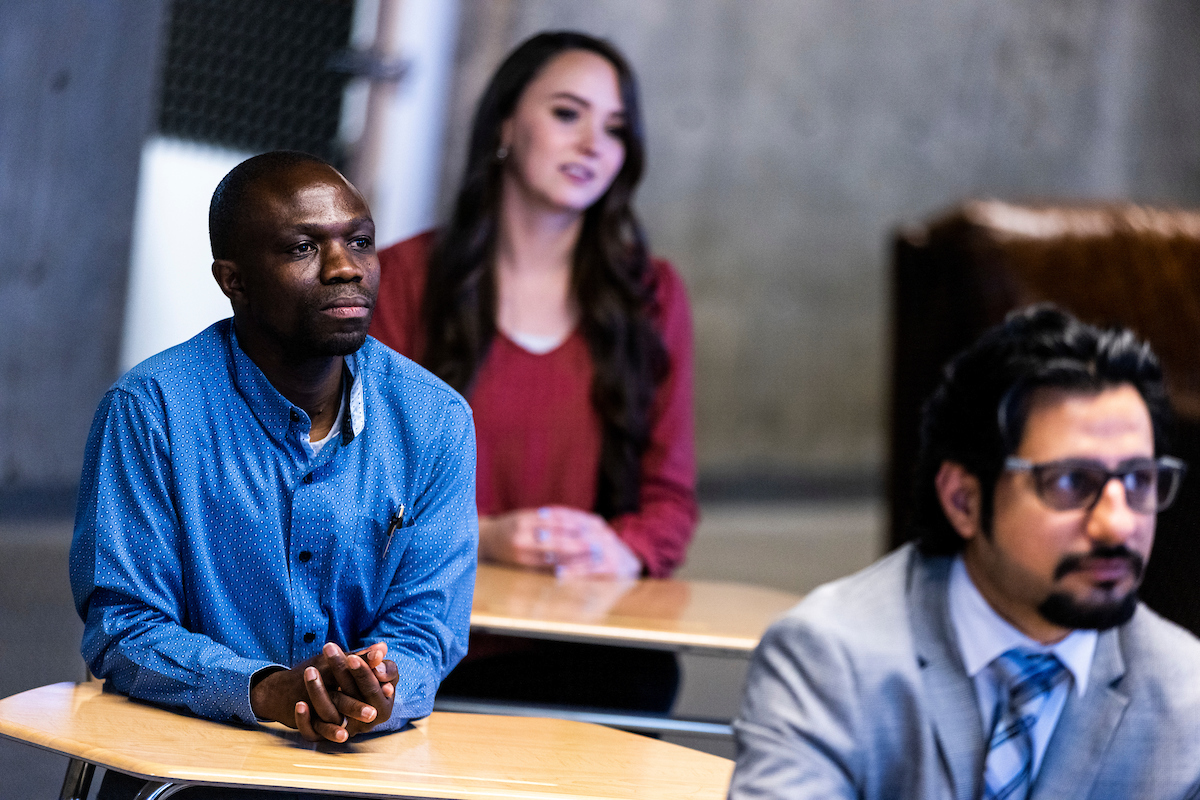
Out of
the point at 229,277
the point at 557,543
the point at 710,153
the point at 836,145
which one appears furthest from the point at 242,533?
the point at 836,145

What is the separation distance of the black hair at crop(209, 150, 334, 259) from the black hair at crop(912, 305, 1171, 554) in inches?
32.9

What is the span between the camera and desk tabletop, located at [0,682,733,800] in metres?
1.56

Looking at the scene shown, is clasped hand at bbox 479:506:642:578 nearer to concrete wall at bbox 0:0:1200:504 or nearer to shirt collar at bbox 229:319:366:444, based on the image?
shirt collar at bbox 229:319:366:444

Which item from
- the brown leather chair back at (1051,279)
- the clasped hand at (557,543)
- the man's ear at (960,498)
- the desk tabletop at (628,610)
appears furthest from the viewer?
the brown leather chair back at (1051,279)

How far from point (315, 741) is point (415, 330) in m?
1.25

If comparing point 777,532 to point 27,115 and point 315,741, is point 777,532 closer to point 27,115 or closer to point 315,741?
point 27,115

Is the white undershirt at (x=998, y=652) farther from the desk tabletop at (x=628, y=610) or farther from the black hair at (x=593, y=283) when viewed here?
the black hair at (x=593, y=283)

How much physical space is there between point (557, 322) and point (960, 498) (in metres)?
1.44

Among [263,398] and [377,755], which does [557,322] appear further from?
[377,755]

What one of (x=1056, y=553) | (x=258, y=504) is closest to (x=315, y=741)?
(x=258, y=504)

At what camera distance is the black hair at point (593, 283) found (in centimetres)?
283

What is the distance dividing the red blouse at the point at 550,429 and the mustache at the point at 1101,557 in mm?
1508

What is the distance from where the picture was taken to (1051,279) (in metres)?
3.58

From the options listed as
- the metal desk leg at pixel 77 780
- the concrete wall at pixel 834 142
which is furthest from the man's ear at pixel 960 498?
the concrete wall at pixel 834 142
